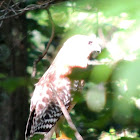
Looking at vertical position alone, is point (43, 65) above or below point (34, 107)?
above

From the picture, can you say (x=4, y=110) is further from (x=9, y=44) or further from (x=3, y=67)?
(x=9, y=44)

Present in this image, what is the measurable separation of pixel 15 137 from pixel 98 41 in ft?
3.67

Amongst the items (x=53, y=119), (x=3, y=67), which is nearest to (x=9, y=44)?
(x=3, y=67)

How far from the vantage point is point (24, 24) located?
120 inches

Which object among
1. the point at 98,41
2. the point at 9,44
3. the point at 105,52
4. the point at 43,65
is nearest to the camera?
the point at 105,52

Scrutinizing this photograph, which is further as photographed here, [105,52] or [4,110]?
[4,110]

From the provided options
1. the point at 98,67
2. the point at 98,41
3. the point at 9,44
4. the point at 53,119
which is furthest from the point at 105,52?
the point at 9,44

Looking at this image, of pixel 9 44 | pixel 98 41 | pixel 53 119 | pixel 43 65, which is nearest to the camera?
pixel 98 41

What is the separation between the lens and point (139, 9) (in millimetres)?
572

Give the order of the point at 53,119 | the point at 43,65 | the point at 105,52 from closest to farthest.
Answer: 1. the point at 105,52
2. the point at 53,119
3. the point at 43,65

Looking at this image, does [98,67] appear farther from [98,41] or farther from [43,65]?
[43,65]

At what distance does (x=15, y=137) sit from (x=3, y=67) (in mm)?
608

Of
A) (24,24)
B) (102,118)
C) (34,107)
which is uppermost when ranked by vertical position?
(24,24)

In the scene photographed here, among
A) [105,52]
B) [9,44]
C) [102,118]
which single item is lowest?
[102,118]
